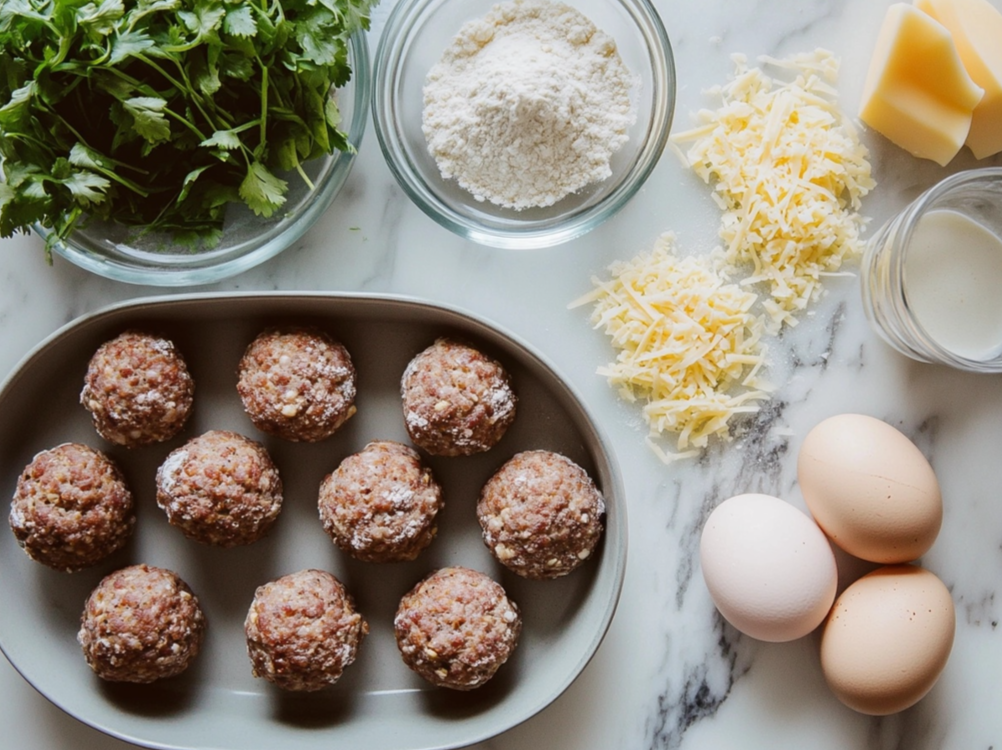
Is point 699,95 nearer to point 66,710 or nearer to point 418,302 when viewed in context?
point 418,302

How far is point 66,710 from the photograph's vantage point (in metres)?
1.53

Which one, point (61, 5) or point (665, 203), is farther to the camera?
point (665, 203)

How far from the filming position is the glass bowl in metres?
1.56

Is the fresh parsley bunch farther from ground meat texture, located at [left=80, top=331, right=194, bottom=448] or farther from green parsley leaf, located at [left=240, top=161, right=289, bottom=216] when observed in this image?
ground meat texture, located at [left=80, top=331, right=194, bottom=448]

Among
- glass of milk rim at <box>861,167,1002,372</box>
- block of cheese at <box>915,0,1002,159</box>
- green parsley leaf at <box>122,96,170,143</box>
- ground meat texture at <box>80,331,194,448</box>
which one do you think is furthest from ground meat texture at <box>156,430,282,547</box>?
block of cheese at <box>915,0,1002,159</box>

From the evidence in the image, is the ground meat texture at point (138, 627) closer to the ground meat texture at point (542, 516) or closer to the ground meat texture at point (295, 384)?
the ground meat texture at point (295, 384)

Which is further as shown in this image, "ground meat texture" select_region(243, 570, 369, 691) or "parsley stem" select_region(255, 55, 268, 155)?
"ground meat texture" select_region(243, 570, 369, 691)

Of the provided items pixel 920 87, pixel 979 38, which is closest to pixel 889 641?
pixel 920 87

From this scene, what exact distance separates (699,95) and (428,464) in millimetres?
897

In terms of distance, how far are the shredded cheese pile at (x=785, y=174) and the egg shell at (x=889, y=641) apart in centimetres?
53

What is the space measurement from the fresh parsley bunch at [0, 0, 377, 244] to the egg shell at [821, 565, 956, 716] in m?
1.24

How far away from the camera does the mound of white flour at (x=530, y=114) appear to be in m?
1.51

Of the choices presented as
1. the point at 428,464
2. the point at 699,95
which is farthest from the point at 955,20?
the point at 428,464

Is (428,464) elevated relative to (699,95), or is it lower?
lower
